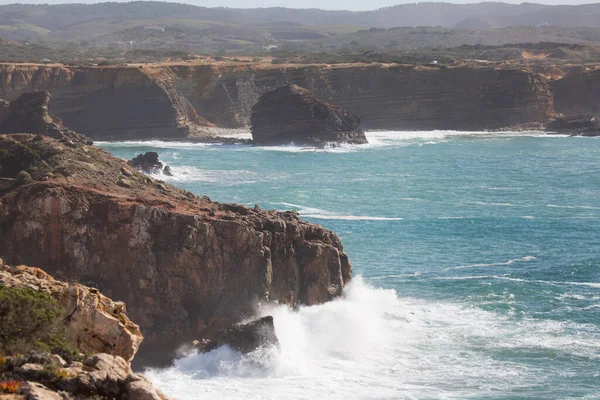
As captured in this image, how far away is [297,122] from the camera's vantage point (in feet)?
285

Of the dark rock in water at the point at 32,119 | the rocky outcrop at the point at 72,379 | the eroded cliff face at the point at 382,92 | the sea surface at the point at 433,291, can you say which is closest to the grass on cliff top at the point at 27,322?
the rocky outcrop at the point at 72,379

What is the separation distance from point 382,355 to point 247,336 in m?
3.93

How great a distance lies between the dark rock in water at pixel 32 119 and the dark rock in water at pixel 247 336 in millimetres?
34867

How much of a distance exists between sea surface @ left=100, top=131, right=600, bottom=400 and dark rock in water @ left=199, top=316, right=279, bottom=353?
24cm

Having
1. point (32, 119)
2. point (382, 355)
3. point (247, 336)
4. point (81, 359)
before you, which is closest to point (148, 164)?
point (32, 119)

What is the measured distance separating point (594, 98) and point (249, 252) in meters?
86.4

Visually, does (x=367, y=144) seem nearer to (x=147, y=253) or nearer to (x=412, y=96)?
(x=412, y=96)

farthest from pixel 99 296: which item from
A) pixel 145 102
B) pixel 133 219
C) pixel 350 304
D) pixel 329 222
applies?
pixel 145 102

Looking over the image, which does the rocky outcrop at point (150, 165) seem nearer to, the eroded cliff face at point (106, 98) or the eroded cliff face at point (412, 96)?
the eroded cliff face at point (106, 98)

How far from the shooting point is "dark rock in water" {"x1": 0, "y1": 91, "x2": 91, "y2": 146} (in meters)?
58.4

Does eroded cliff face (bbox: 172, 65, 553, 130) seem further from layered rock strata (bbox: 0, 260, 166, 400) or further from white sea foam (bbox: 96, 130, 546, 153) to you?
layered rock strata (bbox: 0, 260, 166, 400)

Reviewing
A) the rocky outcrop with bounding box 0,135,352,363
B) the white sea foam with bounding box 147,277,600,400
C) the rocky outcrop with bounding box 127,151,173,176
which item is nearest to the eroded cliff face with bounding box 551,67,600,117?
the rocky outcrop with bounding box 127,151,173,176

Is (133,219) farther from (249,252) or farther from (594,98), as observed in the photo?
(594,98)

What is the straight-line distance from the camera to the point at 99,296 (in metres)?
16.5
